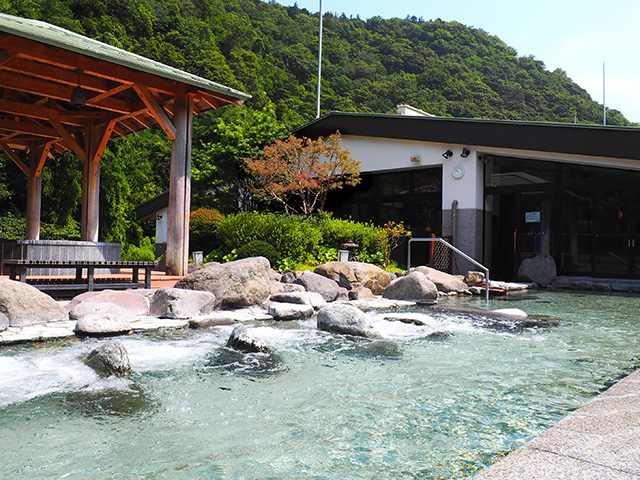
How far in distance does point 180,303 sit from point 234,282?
916 mm

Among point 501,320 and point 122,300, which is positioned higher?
point 122,300

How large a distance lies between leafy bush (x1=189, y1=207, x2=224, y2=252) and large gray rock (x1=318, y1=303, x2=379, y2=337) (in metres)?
8.13

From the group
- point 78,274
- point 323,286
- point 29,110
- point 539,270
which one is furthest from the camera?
point 539,270

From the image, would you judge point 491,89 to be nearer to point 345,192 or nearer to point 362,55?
point 362,55

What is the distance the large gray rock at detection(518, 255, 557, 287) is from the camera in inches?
468

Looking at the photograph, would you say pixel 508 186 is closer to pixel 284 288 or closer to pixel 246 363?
pixel 284 288

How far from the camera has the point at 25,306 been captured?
191 inches

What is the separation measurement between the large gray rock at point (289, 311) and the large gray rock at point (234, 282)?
41 centimetres

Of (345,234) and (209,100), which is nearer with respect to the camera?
(209,100)

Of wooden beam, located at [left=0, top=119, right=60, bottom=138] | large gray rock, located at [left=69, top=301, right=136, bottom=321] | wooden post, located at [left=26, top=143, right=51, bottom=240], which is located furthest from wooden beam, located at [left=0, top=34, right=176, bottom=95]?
wooden post, located at [left=26, top=143, right=51, bottom=240]

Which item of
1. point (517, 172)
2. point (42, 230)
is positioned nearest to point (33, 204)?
point (42, 230)

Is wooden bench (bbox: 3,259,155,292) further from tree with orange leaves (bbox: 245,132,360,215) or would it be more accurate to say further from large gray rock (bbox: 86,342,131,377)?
tree with orange leaves (bbox: 245,132,360,215)

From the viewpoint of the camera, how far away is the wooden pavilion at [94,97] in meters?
6.44

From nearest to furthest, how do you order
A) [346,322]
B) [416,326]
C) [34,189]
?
1. [346,322]
2. [416,326]
3. [34,189]
